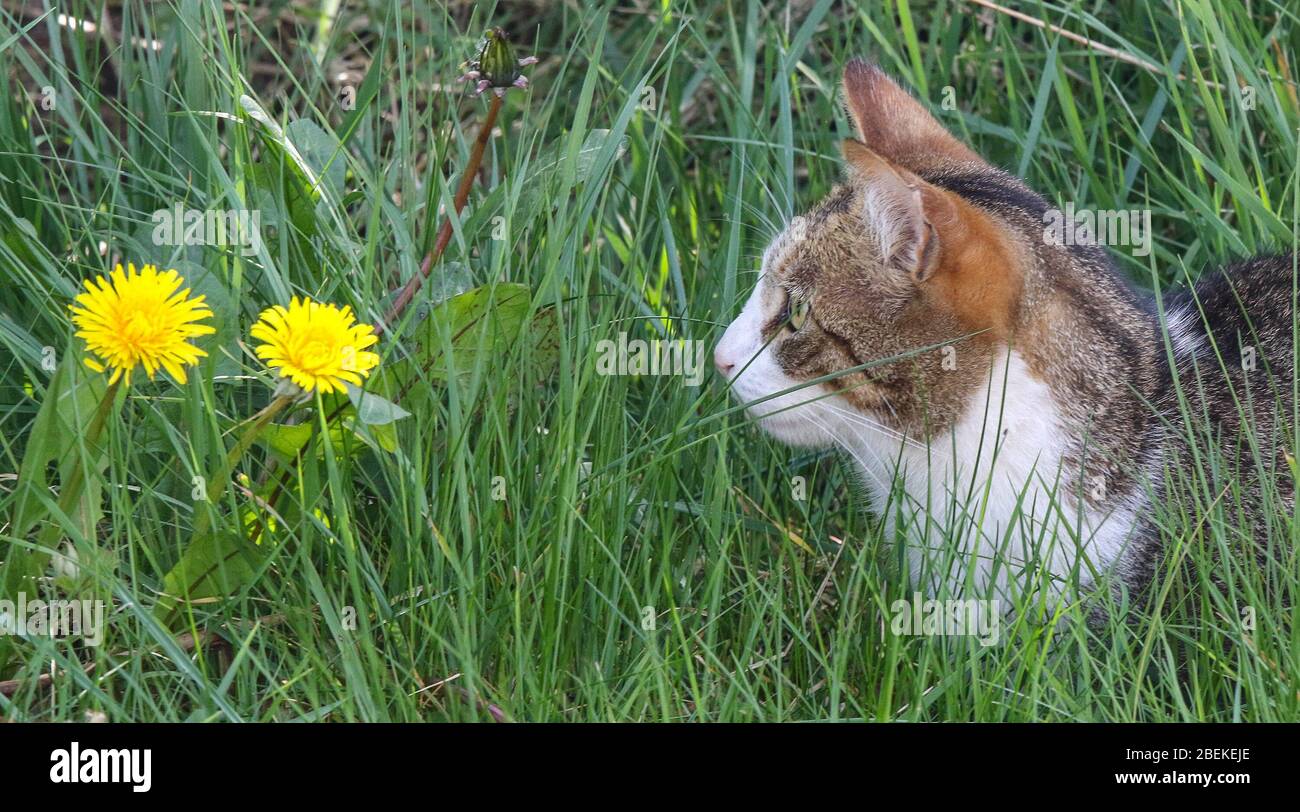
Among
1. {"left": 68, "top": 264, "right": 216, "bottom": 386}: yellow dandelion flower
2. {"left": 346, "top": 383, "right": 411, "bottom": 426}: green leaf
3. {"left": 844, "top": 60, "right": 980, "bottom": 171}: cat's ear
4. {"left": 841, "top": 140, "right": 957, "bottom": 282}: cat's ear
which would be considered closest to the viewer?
Result: {"left": 68, "top": 264, "right": 216, "bottom": 386}: yellow dandelion flower

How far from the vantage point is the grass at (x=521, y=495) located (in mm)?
2172

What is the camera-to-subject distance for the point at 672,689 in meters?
2.17

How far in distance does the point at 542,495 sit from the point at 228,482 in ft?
1.53

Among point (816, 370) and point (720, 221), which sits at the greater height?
point (720, 221)

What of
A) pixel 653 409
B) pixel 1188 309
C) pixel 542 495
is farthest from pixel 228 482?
pixel 1188 309

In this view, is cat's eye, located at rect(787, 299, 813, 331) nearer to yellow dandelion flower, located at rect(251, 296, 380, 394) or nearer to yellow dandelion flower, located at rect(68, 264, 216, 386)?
yellow dandelion flower, located at rect(251, 296, 380, 394)

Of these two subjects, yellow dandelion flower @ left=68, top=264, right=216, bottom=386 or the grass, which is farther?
the grass

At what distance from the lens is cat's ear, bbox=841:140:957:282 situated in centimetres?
234

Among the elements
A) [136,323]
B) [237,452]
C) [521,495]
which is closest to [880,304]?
[521,495]

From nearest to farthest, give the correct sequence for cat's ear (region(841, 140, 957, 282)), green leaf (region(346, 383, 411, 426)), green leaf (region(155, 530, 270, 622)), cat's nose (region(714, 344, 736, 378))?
green leaf (region(346, 383, 411, 426)), green leaf (region(155, 530, 270, 622)), cat's ear (region(841, 140, 957, 282)), cat's nose (region(714, 344, 736, 378))

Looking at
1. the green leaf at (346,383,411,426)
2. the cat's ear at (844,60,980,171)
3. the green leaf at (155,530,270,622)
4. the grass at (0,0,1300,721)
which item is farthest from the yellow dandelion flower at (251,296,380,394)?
the cat's ear at (844,60,980,171)

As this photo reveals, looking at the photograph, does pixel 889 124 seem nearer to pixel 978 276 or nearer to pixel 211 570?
pixel 978 276

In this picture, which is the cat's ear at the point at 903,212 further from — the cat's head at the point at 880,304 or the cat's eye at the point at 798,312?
the cat's eye at the point at 798,312
